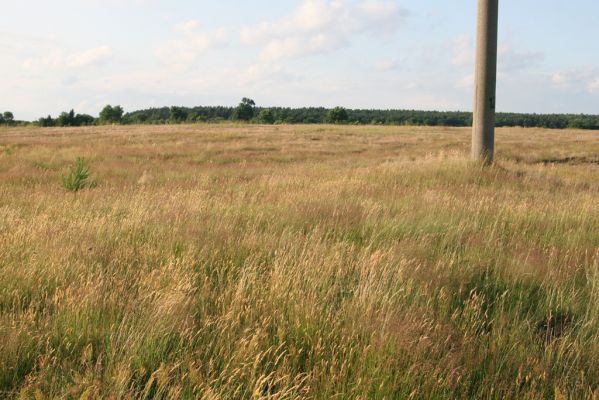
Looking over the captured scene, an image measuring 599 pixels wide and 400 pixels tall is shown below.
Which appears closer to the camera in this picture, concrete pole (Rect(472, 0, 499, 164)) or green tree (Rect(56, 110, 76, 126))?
concrete pole (Rect(472, 0, 499, 164))

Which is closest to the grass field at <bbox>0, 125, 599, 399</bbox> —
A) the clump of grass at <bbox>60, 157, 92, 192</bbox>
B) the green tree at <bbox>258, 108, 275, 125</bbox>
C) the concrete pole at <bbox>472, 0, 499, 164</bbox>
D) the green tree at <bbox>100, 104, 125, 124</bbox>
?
the clump of grass at <bbox>60, 157, 92, 192</bbox>

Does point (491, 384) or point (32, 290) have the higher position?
point (32, 290)

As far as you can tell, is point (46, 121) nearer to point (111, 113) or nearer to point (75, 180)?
point (111, 113)

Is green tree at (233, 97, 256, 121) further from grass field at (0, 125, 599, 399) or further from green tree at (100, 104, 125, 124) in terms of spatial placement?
grass field at (0, 125, 599, 399)

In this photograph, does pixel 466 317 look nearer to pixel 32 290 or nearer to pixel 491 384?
pixel 491 384

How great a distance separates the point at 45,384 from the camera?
236 cm

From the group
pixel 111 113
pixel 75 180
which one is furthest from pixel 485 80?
pixel 111 113

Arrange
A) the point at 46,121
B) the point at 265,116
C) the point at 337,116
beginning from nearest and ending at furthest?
the point at 46,121 → the point at 337,116 → the point at 265,116

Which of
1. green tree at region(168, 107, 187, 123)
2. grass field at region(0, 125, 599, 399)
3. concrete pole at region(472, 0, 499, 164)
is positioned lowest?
grass field at region(0, 125, 599, 399)

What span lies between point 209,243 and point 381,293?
Result: 1.81 meters

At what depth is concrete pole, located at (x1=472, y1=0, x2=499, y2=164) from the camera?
1078 centimetres

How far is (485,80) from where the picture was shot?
1104cm

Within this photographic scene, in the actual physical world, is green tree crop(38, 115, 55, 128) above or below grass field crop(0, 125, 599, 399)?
above

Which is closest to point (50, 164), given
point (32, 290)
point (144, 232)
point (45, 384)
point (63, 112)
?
point (144, 232)
